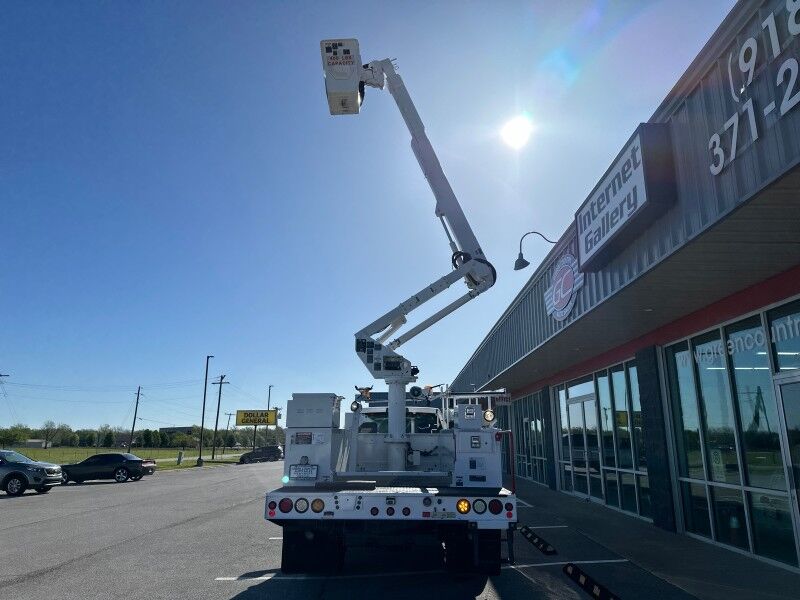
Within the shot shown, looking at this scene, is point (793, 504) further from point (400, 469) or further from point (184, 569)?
point (184, 569)

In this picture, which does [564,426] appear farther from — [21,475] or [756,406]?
[21,475]

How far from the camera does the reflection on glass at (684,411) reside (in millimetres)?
9680

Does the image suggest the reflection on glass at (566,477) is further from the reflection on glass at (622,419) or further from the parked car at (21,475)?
the parked car at (21,475)

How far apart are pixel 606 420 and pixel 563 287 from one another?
4626 mm

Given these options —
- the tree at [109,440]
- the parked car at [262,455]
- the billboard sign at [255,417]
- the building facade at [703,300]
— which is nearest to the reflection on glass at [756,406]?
the building facade at [703,300]

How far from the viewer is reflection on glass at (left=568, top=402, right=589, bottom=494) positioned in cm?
1549

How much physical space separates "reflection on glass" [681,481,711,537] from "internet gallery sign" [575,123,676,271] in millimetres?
4261

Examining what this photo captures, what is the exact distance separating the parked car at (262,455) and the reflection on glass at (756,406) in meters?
50.2

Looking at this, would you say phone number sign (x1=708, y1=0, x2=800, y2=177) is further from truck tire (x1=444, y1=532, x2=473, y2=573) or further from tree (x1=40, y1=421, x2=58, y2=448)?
tree (x1=40, y1=421, x2=58, y2=448)

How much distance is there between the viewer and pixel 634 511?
1221 cm

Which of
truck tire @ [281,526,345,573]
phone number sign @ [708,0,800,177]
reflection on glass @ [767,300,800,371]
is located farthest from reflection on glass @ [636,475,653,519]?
phone number sign @ [708,0,800,177]

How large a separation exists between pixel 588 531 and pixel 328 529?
20.3 feet

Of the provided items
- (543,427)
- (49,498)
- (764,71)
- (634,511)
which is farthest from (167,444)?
(764,71)

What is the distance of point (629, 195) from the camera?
23.4ft
